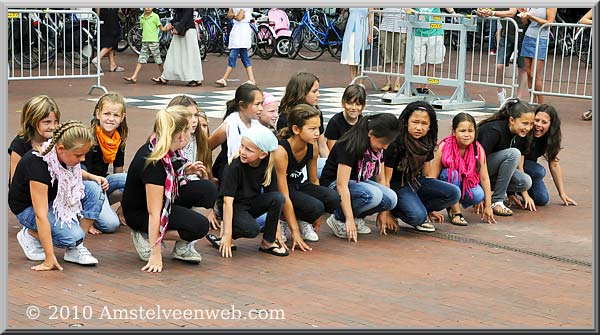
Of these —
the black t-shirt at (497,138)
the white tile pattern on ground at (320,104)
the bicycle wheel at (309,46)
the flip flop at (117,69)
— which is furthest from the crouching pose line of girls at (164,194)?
the bicycle wheel at (309,46)

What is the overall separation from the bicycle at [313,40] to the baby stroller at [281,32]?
0.17m

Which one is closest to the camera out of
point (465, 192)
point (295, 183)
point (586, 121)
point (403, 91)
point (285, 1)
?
point (285, 1)

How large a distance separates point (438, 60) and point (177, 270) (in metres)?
9.78

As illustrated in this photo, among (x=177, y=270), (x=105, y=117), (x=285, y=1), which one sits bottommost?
(x=177, y=270)

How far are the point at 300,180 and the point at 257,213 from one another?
20.3 inches

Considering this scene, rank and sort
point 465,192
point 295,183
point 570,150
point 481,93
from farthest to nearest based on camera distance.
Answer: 1. point 481,93
2. point 570,150
3. point 465,192
4. point 295,183

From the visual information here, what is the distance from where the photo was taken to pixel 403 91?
15367mm

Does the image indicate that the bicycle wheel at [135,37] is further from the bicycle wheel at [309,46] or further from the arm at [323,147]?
the arm at [323,147]

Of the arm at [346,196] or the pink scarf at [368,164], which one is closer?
the arm at [346,196]

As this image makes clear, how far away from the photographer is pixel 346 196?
726 centimetres

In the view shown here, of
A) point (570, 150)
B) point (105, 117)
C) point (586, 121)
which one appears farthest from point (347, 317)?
point (586, 121)

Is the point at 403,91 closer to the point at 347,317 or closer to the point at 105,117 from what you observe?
the point at 105,117

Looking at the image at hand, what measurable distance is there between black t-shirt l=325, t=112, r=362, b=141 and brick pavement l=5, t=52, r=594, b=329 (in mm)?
776

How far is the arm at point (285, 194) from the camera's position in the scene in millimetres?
6891
